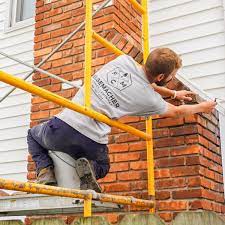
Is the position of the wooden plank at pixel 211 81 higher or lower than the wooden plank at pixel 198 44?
lower

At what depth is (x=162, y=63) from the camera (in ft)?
9.32

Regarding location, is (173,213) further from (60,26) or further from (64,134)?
(60,26)

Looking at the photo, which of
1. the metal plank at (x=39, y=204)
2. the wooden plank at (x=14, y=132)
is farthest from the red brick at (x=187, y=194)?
the wooden plank at (x=14, y=132)

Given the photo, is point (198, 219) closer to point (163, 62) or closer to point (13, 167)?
point (163, 62)

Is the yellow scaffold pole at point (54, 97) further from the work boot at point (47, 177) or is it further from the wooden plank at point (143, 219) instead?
the wooden plank at point (143, 219)

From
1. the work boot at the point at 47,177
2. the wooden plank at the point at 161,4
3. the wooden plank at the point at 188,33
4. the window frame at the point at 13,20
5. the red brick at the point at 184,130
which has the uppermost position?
the window frame at the point at 13,20

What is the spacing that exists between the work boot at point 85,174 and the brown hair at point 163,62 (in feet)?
2.40

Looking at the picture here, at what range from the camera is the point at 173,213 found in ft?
10.7

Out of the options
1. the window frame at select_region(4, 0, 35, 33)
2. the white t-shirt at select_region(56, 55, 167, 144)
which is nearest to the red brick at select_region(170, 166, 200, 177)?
the white t-shirt at select_region(56, 55, 167, 144)

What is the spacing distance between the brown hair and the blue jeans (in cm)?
59

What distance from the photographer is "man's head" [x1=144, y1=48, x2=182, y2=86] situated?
9.31 feet

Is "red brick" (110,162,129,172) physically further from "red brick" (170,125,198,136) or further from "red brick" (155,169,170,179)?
"red brick" (170,125,198,136)

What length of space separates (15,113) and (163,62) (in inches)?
129

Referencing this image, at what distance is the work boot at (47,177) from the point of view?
106 inches
